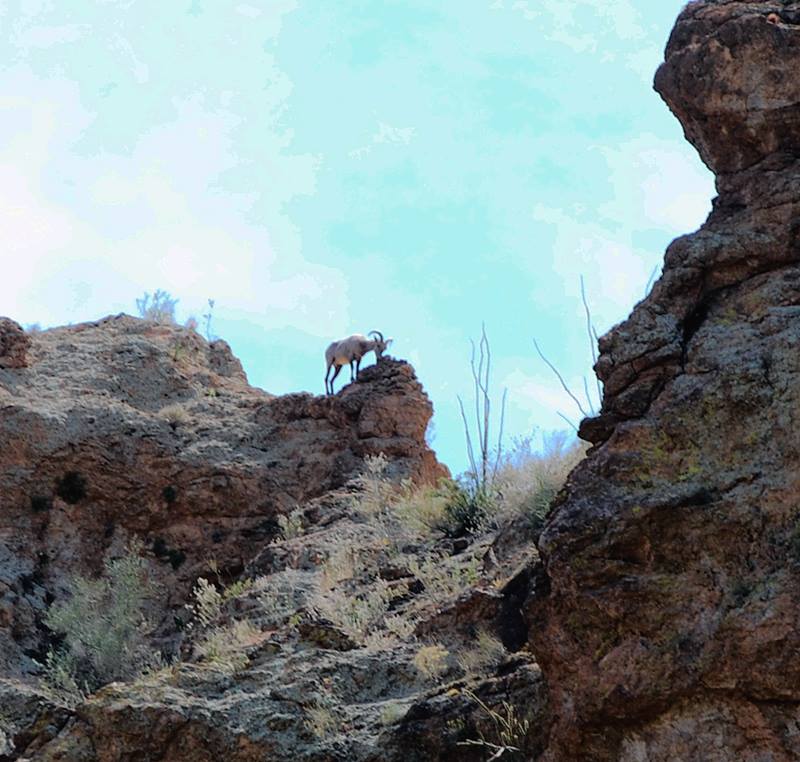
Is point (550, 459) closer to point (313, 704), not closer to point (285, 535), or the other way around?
point (285, 535)

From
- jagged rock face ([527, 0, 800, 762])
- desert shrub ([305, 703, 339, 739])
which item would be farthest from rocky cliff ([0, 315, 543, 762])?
jagged rock face ([527, 0, 800, 762])

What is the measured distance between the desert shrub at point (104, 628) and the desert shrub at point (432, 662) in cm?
346

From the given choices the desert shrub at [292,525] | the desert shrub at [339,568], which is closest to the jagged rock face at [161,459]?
the desert shrub at [292,525]

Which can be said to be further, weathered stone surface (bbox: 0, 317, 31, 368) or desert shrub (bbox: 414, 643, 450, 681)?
weathered stone surface (bbox: 0, 317, 31, 368)

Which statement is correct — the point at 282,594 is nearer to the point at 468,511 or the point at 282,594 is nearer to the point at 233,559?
the point at 468,511

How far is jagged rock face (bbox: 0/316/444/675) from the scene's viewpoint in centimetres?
1588

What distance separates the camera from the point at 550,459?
14078mm

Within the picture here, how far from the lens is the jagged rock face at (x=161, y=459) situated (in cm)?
1588

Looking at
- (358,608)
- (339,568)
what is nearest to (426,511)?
(339,568)

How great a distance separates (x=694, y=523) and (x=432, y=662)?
3.01 meters

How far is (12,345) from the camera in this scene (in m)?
17.5

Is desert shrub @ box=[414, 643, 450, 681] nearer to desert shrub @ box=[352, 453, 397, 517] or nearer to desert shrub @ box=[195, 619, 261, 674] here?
desert shrub @ box=[195, 619, 261, 674]

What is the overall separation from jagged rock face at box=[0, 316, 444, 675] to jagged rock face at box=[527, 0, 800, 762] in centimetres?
727

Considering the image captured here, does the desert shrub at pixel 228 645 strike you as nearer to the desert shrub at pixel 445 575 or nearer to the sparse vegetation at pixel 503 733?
the desert shrub at pixel 445 575
